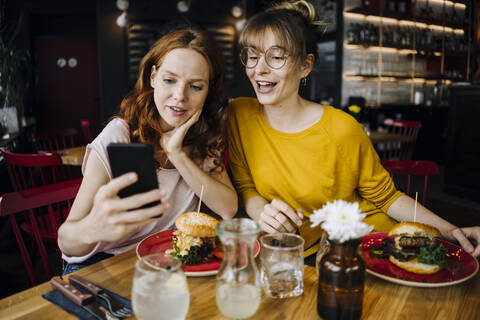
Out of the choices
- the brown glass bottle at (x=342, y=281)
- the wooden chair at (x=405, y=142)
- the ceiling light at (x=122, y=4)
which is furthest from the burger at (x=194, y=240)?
the ceiling light at (x=122, y=4)

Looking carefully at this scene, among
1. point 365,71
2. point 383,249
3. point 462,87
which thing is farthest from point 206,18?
point 383,249

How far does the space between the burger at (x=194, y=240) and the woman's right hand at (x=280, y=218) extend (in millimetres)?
178

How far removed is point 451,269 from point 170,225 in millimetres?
995

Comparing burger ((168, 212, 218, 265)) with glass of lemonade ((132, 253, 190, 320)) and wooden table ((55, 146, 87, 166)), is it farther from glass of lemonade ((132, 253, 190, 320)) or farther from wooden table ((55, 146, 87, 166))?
wooden table ((55, 146, 87, 166))

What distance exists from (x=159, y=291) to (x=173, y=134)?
874mm

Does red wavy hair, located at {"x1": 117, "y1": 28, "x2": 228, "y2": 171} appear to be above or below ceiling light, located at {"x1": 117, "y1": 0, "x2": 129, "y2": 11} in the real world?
below

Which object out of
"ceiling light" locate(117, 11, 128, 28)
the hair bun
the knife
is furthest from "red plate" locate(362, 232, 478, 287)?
"ceiling light" locate(117, 11, 128, 28)

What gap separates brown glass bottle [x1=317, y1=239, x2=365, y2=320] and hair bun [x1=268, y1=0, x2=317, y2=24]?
46.3 inches

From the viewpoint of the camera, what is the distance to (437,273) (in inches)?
40.5

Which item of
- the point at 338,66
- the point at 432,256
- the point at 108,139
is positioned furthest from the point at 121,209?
the point at 338,66

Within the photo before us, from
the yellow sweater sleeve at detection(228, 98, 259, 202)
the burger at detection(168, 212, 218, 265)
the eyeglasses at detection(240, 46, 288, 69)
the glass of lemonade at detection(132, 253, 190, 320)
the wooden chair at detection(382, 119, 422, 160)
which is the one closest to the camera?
the glass of lemonade at detection(132, 253, 190, 320)

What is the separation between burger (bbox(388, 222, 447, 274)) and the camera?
102 centimetres

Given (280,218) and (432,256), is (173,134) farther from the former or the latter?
(432,256)

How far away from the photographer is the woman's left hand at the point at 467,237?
3.91 ft
